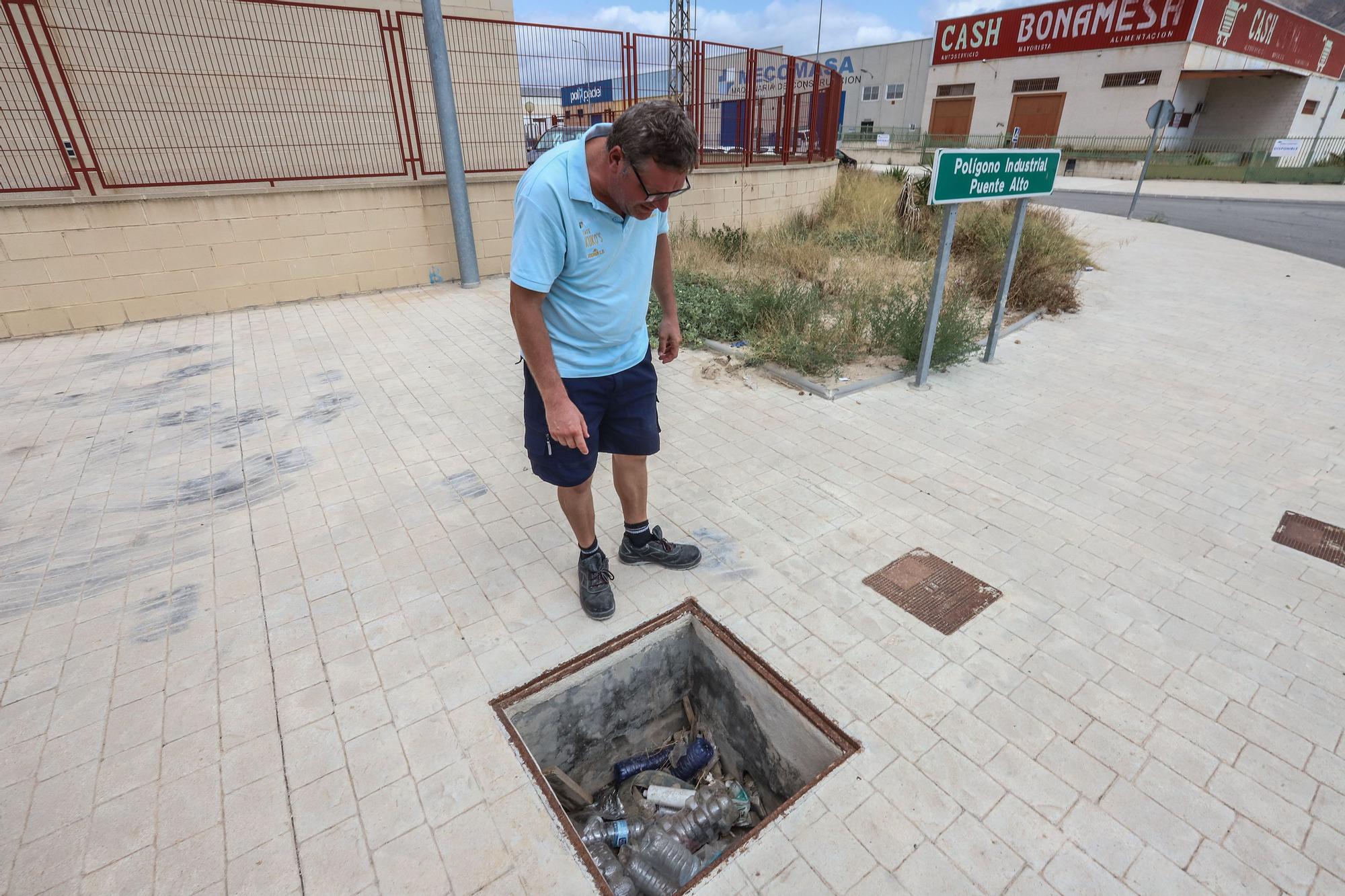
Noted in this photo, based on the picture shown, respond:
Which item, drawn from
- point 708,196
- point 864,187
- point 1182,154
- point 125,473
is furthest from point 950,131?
point 125,473

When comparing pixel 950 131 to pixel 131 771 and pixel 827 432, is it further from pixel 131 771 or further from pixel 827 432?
pixel 131 771

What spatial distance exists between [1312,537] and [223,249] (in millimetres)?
9142

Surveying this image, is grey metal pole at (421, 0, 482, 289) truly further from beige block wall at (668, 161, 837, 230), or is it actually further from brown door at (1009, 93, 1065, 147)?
brown door at (1009, 93, 1065, 147)

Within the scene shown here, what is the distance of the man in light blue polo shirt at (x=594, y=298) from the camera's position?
1.93 meters

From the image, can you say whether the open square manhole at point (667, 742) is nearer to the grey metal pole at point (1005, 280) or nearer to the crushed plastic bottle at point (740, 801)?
the crushed plastic bottle at point (740, 801)

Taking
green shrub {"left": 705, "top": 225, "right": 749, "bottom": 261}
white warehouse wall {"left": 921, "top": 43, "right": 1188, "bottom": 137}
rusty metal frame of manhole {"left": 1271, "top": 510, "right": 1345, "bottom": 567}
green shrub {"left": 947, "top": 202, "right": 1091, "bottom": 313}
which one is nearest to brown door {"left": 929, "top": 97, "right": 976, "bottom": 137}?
white warehouse wall {"left": 921, "top": 43, "right": 1188, "bottom": 137}

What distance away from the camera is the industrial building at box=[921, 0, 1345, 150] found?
87.5ft

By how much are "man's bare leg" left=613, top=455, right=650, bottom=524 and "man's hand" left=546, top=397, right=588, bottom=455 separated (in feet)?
1.78

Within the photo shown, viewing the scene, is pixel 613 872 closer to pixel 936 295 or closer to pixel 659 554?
pixel 659 554

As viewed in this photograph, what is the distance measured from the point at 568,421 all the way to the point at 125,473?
3.41 m

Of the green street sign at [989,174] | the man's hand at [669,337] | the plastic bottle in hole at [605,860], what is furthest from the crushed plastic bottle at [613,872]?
the green street sign at [989,174]

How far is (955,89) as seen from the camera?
34.7m

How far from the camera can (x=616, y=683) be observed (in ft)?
8.34

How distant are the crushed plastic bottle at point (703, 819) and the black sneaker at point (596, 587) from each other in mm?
772
